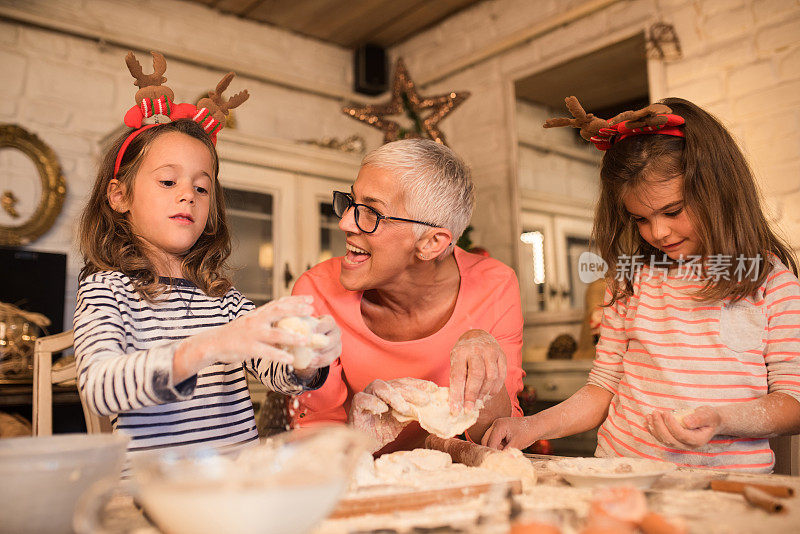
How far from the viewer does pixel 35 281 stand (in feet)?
9.61

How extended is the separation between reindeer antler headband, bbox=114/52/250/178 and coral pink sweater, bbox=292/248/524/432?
529 mm

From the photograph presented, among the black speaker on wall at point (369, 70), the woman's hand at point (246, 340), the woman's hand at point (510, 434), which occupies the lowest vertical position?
the woman's hand at point (510, 434)

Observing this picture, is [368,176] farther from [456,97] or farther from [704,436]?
[456,97]

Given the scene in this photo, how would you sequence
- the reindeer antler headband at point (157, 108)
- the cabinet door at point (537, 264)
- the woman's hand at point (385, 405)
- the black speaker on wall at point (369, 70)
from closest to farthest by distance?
the woman's hand at point (385, 405), the reindeer antler headband at point (157, 108), the cabinet door at point (537, 264), the black speaker on wall at point (369, 70)

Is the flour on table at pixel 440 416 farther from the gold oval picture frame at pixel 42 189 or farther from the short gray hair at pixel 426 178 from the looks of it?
the gold oval picture frame at pixel 42 189

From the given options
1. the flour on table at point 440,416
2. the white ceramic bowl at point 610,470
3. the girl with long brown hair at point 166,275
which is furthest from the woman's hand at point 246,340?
the white ceramic bowl at point 610,470

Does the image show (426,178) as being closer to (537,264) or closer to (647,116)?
(647,116)

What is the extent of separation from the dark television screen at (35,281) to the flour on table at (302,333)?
253 cm

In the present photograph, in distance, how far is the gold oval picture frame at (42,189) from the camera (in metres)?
2.94

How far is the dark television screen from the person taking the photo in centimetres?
286

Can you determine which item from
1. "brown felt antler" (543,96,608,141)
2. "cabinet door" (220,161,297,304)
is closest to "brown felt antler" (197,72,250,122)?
"brown felt antler" (543,96,608,141)

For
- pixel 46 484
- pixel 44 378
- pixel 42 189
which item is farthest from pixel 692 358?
pixel 42 189

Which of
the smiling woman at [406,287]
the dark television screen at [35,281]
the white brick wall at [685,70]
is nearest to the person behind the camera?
the smiling woman at [406,287]

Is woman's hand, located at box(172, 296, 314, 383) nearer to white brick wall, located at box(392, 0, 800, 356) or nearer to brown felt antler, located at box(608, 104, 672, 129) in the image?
brown felt antler, located at box(608, 104, 672, 129)
